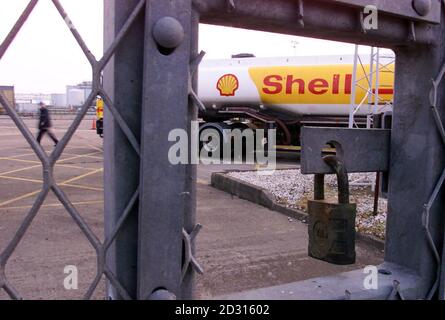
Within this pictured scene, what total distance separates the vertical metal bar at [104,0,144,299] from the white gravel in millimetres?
4401

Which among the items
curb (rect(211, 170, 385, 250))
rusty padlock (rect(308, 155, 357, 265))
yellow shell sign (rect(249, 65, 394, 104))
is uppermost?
yellow shell sign (rect(249, 65, 394, 104))

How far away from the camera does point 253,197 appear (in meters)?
7.31

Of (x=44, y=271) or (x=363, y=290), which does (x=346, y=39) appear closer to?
(x=363, y=290)

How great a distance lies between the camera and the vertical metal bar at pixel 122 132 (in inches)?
41.0

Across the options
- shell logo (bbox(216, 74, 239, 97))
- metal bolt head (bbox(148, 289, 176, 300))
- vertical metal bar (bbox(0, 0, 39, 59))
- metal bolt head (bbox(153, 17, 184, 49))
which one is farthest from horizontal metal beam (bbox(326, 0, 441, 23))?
shell logo (bbox(216, 74, 239, 97))

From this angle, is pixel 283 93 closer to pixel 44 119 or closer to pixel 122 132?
pixel 44 119

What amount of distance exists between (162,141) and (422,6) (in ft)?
3.39

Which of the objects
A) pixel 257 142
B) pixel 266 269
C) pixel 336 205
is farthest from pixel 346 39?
pixel 257 142

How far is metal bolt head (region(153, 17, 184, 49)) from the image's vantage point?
1.02 m

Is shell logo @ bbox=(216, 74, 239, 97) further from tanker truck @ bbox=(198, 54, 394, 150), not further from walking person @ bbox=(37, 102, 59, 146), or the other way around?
walking person @ bbox=(37, 102, 59, 146)

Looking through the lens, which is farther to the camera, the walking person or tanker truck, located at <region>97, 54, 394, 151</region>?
the walking person

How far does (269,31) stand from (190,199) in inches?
23.5

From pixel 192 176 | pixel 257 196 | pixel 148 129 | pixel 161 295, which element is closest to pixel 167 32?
pixel 148 129

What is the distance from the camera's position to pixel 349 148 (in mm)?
1506
